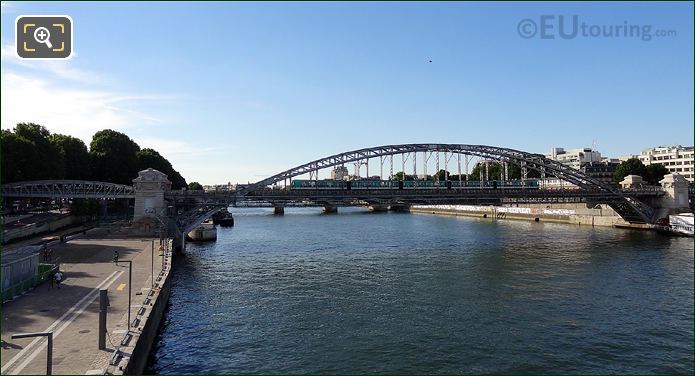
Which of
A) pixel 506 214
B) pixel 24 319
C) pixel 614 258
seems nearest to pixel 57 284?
pixel 24 319

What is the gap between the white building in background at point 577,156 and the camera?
527ft

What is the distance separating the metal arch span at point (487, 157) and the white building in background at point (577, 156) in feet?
261

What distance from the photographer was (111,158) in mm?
82688

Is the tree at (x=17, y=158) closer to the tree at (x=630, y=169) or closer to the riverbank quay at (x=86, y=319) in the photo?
the riverbank quay at (x=86, y=319)

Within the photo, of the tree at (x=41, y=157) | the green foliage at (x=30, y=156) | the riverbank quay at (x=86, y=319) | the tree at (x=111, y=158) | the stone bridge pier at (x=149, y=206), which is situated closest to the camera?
the riverbank quay at (x=86, y=319)

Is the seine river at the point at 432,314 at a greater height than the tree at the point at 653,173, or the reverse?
the tree at the point at 653,173

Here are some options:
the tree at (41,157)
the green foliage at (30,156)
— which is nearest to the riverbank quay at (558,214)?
the tree at (41,157)

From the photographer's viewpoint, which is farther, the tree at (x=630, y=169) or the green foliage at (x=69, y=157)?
the tree at (x=630, y=169)

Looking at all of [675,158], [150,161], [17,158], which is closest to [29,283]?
[17,158]

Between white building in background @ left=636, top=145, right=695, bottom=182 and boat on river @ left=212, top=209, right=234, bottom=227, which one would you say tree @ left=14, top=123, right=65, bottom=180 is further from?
white building in background @ left=636, top=145, right=695, bottom=182

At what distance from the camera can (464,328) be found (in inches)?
925

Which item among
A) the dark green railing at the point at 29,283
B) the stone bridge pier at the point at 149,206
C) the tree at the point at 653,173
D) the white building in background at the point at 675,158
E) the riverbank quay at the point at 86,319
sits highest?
the white building in background at the point at 675,158

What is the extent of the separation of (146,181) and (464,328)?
38.5 meters

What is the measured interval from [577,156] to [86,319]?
184 meters
